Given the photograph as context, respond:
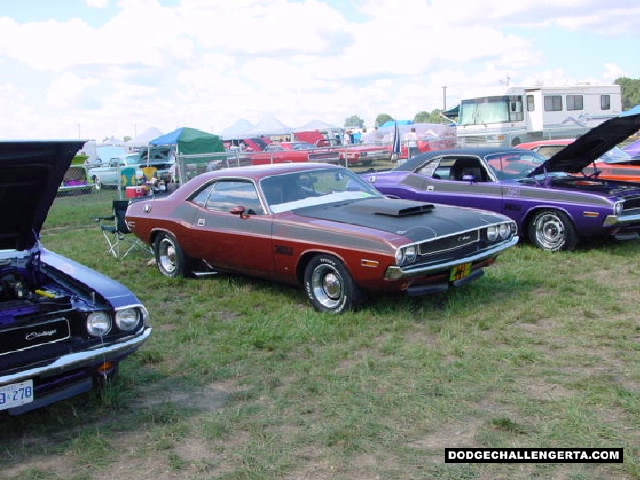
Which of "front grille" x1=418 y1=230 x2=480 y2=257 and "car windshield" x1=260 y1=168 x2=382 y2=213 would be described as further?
"car windshield" x1=260 y1=168 x2=382 y2=213

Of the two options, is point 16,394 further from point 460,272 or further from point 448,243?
point 460,272

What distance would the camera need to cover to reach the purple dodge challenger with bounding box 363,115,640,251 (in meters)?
8.20

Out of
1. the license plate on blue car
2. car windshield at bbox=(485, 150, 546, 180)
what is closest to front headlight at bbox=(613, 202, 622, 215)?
car windshield at bbox=(485, 150, 546, 180)

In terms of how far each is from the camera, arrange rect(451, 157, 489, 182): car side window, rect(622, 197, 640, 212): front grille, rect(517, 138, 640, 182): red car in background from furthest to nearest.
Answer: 1. rect(517, 138, 640, 182): red car in background
2. rect(451, 157, 489, 182): car side window
3. rect(622, 197, 640, 212): front grille

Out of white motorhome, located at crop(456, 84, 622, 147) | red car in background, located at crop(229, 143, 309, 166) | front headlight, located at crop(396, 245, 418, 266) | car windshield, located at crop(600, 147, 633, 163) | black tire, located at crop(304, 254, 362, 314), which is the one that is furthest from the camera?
white motorhome, located at crop(456, 84, 622, 147)

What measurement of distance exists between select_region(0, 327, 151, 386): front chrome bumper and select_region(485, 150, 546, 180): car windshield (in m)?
6.27

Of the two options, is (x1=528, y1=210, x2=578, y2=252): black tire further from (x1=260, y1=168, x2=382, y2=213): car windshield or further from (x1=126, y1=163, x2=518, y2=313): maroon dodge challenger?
(x1=260, y1=168, x2=382, y2=213): car windshield

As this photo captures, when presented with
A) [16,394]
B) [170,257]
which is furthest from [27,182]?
[170,257]

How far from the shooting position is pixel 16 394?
3758 mm

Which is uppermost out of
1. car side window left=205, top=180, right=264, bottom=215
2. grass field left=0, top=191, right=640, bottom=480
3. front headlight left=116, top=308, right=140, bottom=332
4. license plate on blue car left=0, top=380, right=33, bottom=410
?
car side window left=205, top=180, right=264, bottom=215

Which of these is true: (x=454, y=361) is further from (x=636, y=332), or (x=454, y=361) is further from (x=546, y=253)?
(x=546, y=253)

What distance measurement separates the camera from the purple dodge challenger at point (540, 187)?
26.9 feet

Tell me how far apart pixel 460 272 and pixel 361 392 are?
213 cm

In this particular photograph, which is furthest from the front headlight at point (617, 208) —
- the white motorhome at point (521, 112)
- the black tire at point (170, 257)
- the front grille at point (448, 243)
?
the white motorhome at point (521, 112)
